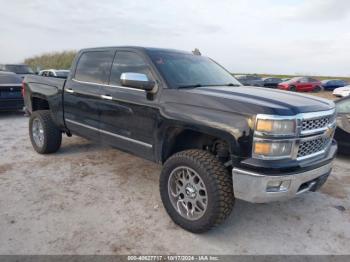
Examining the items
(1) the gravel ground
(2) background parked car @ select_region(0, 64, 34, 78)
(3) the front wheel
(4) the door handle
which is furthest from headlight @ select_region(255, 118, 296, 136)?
(2) background parked car @ select_region(0, 64, 34, 78)

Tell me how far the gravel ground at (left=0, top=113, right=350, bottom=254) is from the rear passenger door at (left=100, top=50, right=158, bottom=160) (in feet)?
2.18

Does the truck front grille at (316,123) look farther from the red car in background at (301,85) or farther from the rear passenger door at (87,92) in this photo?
the red car in background at (301,85)

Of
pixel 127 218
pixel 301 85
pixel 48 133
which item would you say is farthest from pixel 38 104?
pixel 301 85

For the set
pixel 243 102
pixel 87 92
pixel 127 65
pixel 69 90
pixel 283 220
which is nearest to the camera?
pixel 243 102

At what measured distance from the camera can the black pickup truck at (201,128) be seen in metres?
2.85

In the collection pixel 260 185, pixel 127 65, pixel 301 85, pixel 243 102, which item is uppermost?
pixel 127 65

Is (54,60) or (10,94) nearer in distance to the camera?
(10,94)

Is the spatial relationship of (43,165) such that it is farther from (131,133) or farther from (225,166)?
(225,166)

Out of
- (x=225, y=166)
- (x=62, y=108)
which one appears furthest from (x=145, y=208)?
(x=62, y=108)

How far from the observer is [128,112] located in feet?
13.0

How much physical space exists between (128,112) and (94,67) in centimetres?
115

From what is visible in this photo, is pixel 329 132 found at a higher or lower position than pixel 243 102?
lower

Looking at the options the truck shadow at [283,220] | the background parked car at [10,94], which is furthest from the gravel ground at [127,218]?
the background parked car at [10,94]

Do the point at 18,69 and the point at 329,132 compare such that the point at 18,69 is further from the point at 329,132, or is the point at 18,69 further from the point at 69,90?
the point at 329,132
